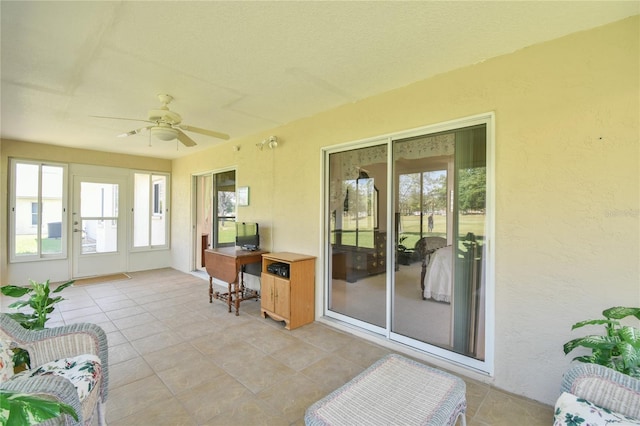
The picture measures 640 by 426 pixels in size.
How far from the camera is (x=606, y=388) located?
51.1 inches

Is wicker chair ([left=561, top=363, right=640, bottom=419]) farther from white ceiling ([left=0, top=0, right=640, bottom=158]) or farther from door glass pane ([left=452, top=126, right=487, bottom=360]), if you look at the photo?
white ceiling ([left=0, top=0, right=640, bottom=158])

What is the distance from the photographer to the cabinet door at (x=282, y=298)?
3.12m

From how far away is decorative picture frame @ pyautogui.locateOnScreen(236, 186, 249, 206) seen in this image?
4.40 meters

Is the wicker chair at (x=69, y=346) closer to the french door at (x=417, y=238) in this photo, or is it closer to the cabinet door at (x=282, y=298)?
the cabinet door at (x=282, y=298)

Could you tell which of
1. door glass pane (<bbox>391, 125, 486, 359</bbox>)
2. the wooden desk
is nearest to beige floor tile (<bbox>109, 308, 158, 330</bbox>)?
the wooden desk

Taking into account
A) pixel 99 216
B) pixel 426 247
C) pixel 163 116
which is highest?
pixel 163 116

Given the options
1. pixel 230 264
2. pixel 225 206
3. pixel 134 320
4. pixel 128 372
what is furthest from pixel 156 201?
pixel 128 372

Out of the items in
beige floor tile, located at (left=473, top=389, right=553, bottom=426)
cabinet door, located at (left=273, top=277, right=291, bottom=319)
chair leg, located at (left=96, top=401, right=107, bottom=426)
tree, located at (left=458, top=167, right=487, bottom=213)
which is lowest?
beige floor tile, located at (left=473, top=389, right=553, bottom=426)

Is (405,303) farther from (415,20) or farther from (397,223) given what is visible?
(415,20)

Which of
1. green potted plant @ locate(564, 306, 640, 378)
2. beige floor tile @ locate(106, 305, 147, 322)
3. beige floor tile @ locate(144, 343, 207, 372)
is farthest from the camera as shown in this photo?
beige floor tile @ locate(106, 305, 147, 322)

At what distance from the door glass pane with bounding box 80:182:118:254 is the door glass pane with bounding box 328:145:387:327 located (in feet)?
15.7

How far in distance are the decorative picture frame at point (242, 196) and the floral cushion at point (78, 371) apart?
294 centimetres

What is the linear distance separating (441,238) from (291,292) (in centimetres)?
163

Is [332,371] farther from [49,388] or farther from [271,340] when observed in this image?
[49,388]
